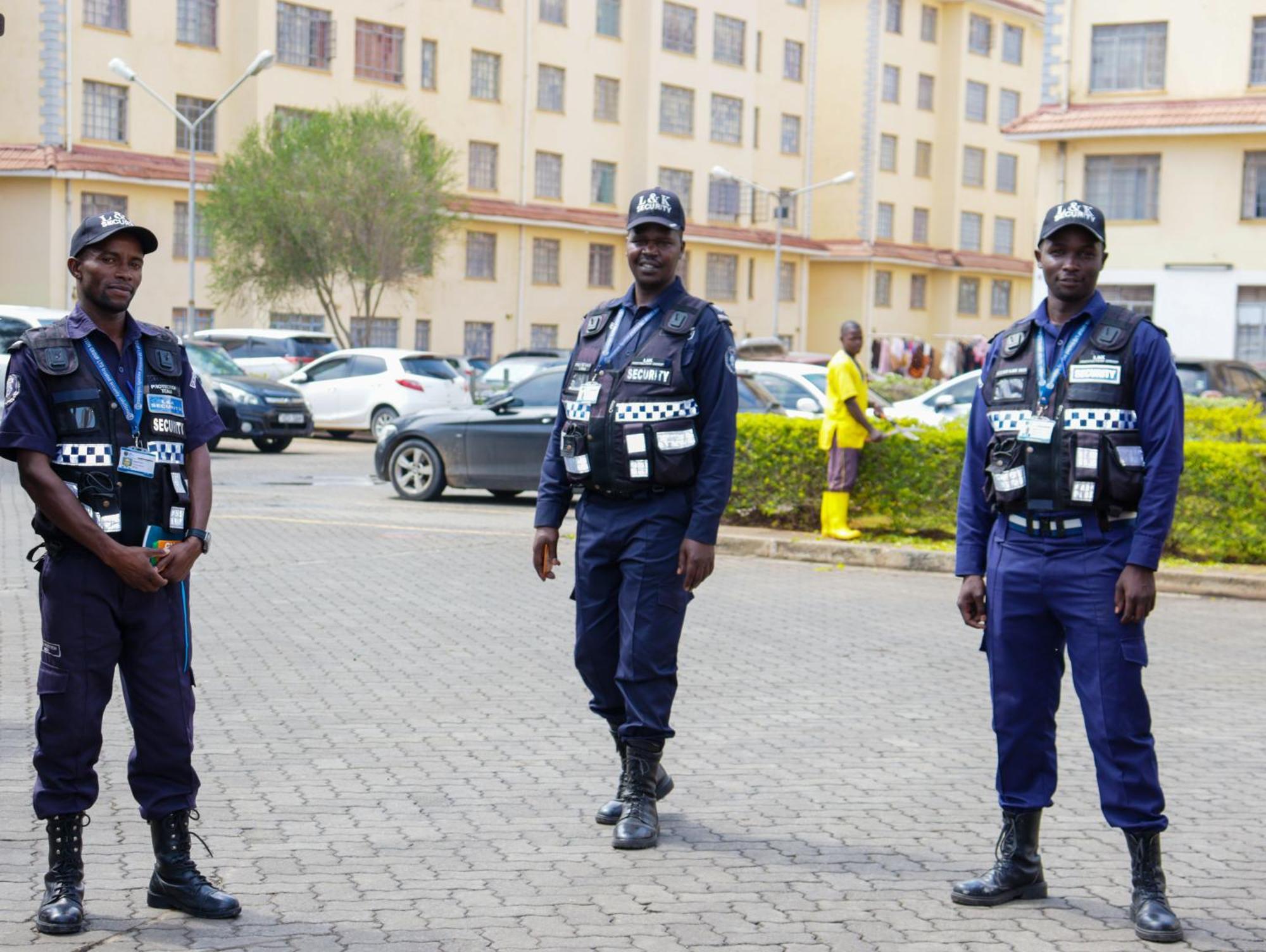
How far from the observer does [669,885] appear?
204 inches

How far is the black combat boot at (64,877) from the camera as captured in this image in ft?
15.1

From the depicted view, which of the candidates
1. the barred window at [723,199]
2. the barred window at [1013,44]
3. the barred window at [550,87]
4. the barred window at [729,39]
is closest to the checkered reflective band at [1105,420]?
the barred window at [550,87]

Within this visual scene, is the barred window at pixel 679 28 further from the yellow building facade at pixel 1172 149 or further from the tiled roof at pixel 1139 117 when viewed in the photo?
the tiled roof at pixel 1139 117

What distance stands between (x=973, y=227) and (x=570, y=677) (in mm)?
67125

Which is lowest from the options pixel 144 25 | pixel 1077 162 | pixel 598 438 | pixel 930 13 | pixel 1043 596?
pixel 1043 596

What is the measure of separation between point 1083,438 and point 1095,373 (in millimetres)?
187

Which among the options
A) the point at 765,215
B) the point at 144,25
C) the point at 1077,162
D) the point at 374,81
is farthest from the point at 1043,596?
the point at 765,215

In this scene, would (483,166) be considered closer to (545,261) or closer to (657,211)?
(545,261)

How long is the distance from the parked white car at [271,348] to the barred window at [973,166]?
144 feet

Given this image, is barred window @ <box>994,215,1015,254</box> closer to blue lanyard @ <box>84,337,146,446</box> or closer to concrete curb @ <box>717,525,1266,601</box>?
concrete curb @ <box>717,525,1266,601</box>

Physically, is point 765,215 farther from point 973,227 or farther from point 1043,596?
A: point 1043,596

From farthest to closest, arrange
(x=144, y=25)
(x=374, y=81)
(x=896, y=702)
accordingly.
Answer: (x=374, y=81), (x=144, y=25), (x=896, y=702)

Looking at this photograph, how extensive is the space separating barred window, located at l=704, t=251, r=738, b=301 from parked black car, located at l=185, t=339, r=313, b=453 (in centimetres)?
3550

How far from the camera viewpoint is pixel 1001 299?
7469 cm
